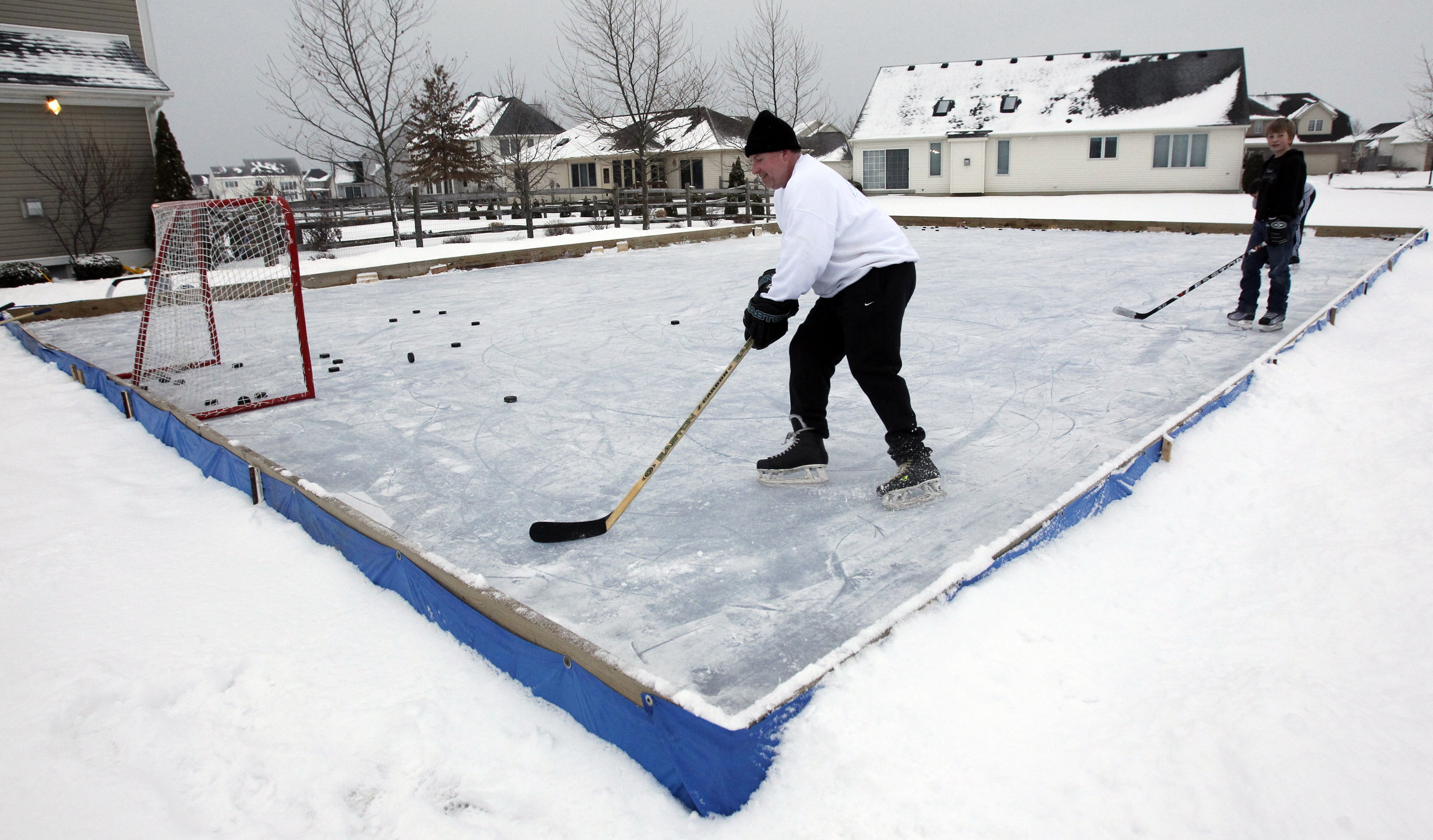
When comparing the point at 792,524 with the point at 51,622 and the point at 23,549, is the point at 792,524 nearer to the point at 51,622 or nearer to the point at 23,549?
the point at 51,622

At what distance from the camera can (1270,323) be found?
560cm

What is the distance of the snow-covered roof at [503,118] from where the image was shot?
2530 centimetres

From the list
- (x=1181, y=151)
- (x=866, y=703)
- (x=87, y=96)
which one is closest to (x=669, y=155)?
(x=1181, y=151)

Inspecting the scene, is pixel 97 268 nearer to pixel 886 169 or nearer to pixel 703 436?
pixel 703 436

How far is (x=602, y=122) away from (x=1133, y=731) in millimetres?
18984

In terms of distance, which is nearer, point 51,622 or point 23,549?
point 51,622

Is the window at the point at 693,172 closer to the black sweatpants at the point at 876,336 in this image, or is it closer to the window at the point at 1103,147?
the window at the point at 1103,147

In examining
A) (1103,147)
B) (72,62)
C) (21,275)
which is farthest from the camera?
(1103,147)

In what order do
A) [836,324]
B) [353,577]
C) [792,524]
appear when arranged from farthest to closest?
[836,324] < [792,524] < [353,577]

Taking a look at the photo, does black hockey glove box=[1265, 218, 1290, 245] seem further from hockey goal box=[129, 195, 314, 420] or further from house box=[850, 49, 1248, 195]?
house box=[850, 49, 1248, 195]

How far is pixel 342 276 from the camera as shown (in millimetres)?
9898

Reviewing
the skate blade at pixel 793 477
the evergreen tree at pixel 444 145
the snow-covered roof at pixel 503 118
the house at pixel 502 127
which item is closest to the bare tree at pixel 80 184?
the house at pixel 502 127

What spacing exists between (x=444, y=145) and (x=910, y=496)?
24.3 meters

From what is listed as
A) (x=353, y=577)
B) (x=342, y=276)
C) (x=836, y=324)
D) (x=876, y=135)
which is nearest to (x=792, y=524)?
(x=836, y=324)
